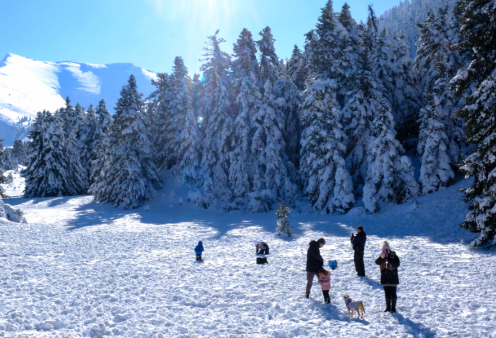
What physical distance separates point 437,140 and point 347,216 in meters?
8.84

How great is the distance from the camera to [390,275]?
7.88 m

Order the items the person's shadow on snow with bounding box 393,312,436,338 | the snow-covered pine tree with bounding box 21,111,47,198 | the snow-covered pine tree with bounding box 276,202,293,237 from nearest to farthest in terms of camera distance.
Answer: the person's shadow on snow with bounding box 393,312,436,338, the snow-covered pine tree with bounding box 276,202,293,237, the snow-covered pine tree with bounding box 21,111,47,198

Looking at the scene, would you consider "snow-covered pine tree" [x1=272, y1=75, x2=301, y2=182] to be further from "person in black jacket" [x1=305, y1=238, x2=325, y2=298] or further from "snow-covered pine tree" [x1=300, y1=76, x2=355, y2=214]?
"person in black jacket" [x1=305, y1=238, x2=325, y2=298]

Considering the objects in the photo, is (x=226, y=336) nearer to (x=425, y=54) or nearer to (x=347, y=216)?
(x=347, y=216)

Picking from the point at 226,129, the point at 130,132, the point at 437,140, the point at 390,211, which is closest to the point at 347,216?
the point at 390,211

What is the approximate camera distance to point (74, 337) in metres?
6.73

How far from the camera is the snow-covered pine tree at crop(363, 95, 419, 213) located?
79.8ft

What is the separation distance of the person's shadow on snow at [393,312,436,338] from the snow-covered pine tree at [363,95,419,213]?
1810cm

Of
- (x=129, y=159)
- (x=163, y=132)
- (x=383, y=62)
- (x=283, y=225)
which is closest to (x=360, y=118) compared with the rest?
(x=383, y=62)

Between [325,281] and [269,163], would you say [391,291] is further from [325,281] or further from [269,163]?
[269,163]

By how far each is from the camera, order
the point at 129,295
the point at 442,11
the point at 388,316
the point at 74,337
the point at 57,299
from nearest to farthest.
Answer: the point at 74,337 < the point at 388,316 < the point at 57,299 < the point at 129,295 < the point at 442,11

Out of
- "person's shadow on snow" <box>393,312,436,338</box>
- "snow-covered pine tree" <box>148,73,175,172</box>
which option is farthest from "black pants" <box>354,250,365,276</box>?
"snow-covered pine tree" <box>148,73,175,172</box>

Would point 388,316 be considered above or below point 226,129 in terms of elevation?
below

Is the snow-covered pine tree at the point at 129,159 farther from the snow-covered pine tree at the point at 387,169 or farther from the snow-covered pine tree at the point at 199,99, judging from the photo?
the snow-covered pine tree at the point at 387,169
